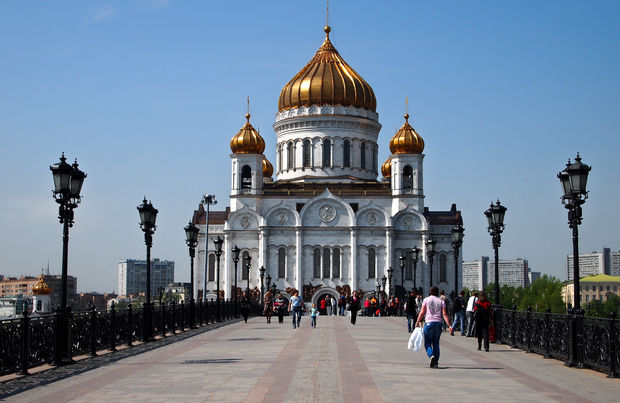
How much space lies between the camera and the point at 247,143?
239ft

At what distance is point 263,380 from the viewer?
13125 millimetres

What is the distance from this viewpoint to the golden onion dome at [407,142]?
7169 cm

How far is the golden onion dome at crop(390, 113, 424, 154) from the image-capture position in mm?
71688

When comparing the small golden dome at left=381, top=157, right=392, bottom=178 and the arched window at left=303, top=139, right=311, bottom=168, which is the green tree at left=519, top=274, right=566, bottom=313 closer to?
the small golden dome at left=381, top=157, right=392, bottom=178

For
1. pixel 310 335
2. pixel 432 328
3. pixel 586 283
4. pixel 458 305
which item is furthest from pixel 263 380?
pixel 586 283

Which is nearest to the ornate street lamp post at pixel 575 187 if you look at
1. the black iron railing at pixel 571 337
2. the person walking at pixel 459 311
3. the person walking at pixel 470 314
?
the black iron railing at pixel 571 337

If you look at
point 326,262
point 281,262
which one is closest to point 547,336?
point 326,262

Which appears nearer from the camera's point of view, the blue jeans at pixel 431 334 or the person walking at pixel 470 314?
the blue jeans at pixel 431 334

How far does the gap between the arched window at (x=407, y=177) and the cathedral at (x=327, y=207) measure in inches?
4.6

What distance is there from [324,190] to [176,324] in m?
43.8

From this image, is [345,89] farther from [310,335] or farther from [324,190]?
[310,335]

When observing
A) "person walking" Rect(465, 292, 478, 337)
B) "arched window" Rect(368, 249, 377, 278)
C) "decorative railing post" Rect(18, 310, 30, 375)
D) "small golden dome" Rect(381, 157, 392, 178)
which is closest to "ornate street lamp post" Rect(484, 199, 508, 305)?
"person walking" Rect(465, 292, 478, 337)

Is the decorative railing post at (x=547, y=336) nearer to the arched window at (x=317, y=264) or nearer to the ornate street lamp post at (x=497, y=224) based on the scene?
the ornate street lamp post at (x=497, y=224)

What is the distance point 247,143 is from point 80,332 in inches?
2206
